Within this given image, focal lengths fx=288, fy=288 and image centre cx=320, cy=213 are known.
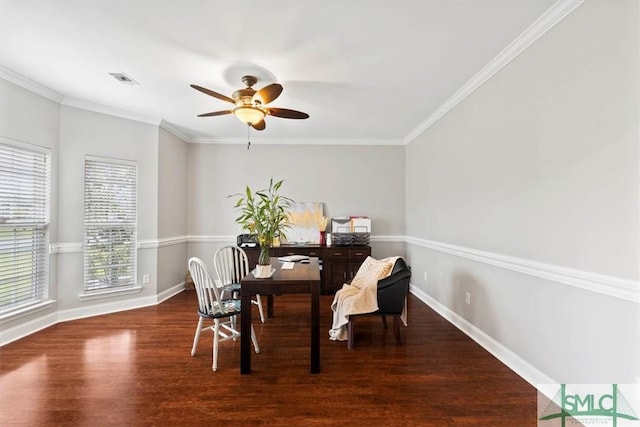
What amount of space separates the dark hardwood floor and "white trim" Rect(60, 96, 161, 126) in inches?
107

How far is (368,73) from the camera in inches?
112

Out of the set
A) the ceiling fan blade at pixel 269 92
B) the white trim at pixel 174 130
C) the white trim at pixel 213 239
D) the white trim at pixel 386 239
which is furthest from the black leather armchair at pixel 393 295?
the white trim at pixel 174 130

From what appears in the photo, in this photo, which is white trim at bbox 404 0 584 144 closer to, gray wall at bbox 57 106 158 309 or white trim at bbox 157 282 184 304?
gray wall at bbox 57 106 158 309

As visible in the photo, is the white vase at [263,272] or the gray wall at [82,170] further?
the gray wall at [82,170]

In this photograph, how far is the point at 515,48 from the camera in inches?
92.1

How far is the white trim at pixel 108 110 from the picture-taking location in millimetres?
3596

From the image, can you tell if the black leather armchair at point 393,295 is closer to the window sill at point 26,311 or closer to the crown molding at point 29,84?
the window sill at point 26,311

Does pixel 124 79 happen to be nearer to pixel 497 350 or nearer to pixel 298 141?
pixel 298 141

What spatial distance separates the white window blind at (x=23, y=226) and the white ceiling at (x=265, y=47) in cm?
90

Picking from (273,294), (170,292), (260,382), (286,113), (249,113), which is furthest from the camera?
(170,292)

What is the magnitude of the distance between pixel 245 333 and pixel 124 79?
2.87 meters

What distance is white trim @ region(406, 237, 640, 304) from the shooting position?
5.11ft

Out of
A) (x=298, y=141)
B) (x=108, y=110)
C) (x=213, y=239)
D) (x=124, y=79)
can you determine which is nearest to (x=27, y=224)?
(x=108, y=110)

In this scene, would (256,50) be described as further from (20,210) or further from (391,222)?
(391,222)
